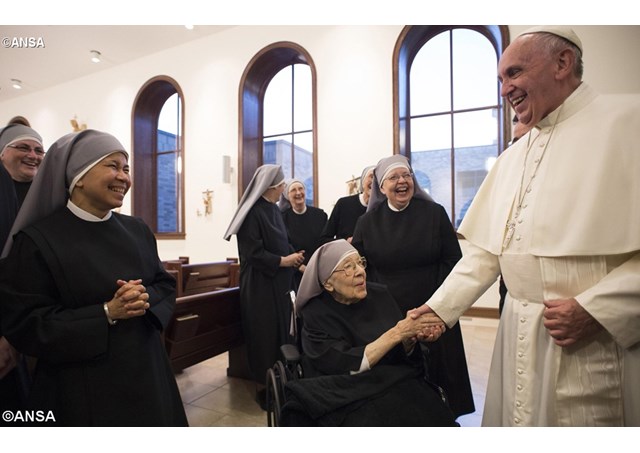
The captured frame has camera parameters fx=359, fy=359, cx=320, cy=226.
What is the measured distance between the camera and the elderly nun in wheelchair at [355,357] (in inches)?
58.6

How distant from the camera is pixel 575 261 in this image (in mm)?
1136

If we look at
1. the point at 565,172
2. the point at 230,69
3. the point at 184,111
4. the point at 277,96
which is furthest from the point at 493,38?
the point at 184,111

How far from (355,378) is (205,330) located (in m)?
1.56

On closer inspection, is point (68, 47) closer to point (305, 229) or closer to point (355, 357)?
point (305, 229)

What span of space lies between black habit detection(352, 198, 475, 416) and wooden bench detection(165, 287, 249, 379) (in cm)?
127

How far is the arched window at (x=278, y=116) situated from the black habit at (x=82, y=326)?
513 cm

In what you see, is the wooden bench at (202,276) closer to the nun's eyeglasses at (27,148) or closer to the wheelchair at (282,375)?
the nun's eyeglasses at (27,148)

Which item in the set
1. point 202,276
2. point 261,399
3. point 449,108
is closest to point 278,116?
point 449,108

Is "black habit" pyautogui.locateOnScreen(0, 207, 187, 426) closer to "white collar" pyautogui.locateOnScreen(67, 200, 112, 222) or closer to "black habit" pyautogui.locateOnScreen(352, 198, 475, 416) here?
"white collar" pyautogui.locateOnScreen(67, 200, 112, 222)

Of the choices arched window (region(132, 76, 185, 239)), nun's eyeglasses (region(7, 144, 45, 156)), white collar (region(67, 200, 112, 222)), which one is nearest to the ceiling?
nun's eyeglasses (region(7, 144, 45, 156))

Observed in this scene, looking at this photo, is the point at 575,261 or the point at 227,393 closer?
the point at 575,261

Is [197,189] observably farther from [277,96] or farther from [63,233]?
[63,233]

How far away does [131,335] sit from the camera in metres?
1.44

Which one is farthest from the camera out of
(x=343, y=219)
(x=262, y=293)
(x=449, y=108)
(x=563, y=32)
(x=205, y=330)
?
(x=449, y=108)
